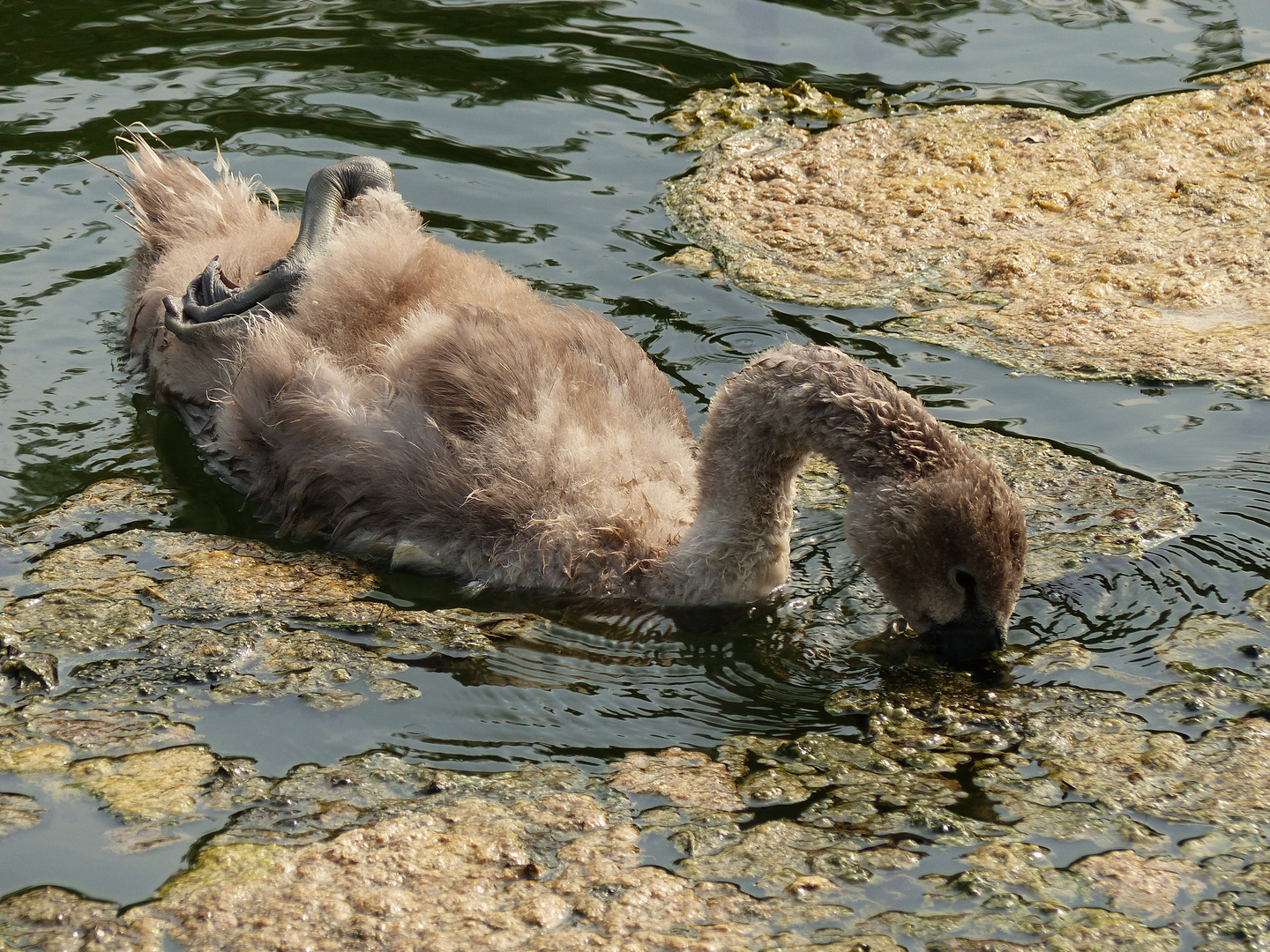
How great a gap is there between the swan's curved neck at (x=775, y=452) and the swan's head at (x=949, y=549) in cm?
8

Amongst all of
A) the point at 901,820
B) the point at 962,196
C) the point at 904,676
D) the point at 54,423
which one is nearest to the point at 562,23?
the point at 962,196

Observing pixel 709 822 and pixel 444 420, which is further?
pixel 444 420

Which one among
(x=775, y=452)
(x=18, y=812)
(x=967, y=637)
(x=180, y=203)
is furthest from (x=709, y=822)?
(x=180, y=203)

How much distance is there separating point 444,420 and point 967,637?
6.21 ft

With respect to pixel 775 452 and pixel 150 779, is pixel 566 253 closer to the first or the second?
pixel 775 452

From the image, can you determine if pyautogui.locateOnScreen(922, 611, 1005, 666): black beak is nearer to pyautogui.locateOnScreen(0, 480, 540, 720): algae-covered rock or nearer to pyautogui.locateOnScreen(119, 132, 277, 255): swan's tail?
pyautogui.locateOnScreen(0, 480, 540, 720): algae-covered rock

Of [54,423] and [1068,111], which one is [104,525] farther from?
[1068,111]

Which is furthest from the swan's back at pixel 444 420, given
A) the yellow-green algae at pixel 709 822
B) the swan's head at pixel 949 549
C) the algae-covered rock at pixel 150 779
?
the algae-covered rock at pixel 150 779

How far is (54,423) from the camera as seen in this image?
5773 millimetres

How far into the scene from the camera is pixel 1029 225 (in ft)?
23.2

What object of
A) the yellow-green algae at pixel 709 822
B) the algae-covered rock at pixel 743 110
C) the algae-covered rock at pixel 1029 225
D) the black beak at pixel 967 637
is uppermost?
the algae-covered rock at pixel 743 110

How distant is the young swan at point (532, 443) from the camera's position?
4.36 metres

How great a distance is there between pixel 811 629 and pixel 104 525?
2.56 metres

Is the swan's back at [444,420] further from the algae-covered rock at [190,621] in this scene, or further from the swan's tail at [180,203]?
the swan's tail at [180,203]
